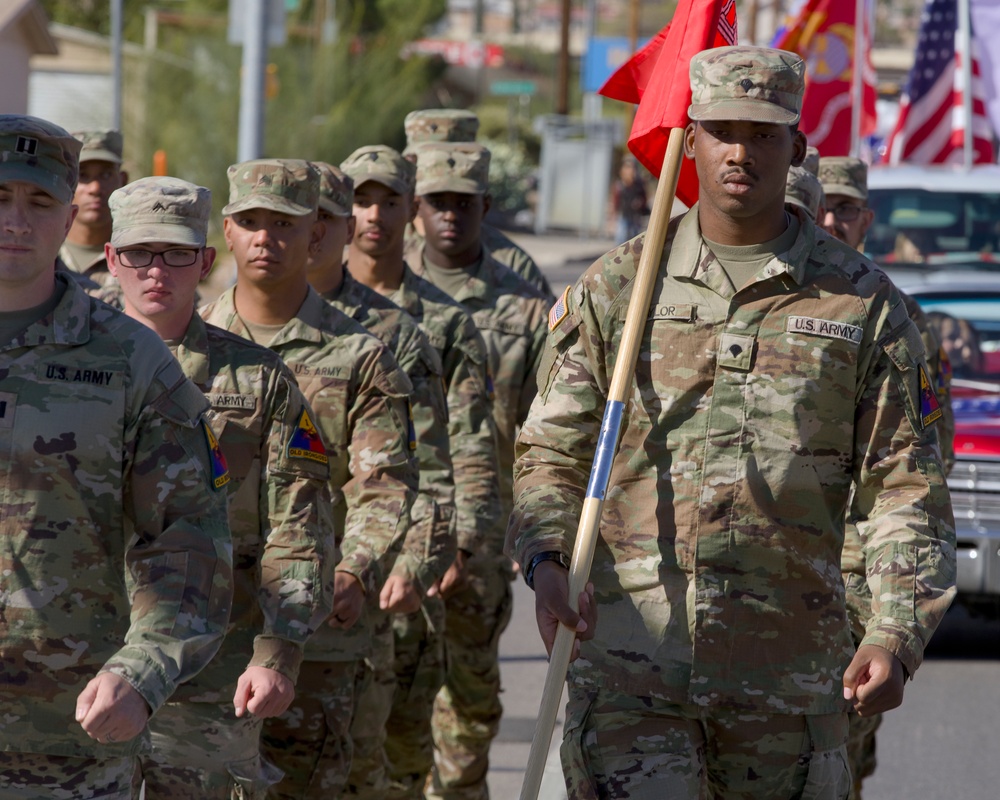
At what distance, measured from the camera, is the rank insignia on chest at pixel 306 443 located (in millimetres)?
4883

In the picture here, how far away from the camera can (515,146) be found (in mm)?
60531

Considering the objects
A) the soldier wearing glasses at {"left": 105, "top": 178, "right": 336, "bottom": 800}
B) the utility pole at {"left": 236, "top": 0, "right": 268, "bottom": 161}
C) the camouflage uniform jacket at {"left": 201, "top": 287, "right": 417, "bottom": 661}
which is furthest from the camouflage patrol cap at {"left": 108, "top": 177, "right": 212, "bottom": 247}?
the utility pole at {"left": 236, "top": 0, "right": 268, "bottom": 161}

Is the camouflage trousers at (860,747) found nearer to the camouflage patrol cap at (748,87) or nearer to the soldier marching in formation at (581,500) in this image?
the soldier marching in formation at (581,500)

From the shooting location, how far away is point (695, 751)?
4020 millimetres

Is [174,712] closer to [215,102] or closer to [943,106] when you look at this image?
[943,106]

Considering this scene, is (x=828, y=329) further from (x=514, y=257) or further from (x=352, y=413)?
(x=514, y=257)

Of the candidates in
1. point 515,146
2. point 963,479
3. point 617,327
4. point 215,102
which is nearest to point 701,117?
point 617,327

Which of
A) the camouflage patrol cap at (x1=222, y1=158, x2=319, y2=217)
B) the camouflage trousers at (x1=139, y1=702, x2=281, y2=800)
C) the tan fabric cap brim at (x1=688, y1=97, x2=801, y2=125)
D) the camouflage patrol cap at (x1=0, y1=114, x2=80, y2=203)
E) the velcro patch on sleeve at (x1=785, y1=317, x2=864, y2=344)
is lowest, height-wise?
the camouflage trousers at (x1=139, y1=702, x2=281, y2=800)

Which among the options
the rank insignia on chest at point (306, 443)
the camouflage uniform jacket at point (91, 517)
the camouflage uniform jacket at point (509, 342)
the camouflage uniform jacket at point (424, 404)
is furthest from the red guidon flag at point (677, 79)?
the camouflage uniform jacket at point (509, 342)

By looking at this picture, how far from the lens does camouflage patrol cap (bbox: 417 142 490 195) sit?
25.5 ft

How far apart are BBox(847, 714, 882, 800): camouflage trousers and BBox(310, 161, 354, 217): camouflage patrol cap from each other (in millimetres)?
2433

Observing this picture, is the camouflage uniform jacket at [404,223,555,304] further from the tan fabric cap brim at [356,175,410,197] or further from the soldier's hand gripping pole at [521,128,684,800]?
the soldier's hand gripping pole at [521,128,684,800]

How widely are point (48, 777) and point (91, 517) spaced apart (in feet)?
1.82

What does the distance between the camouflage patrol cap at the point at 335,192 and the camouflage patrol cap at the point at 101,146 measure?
2330 mm
